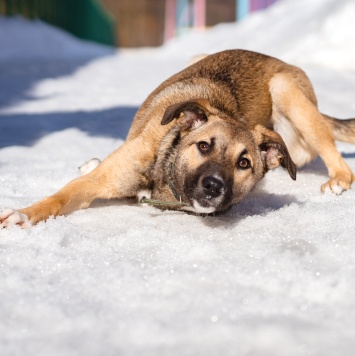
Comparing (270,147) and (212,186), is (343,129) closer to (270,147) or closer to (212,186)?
(270,147)

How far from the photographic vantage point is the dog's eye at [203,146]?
141 inches

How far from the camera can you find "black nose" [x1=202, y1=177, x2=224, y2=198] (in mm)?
3334

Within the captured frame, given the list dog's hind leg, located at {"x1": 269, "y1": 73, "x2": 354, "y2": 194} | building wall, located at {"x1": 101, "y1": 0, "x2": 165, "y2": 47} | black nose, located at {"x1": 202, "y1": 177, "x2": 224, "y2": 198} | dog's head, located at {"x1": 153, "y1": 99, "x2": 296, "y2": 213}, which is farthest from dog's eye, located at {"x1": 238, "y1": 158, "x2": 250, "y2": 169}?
building wall, located at {"x1": 101, "y1": 0, "x2": 165, "y2": 47}

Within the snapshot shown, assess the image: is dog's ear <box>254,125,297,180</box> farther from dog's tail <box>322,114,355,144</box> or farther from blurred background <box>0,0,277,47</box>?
blurred background <box>0,0,277,47</box>

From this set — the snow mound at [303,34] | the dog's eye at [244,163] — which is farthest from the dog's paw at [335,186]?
the snow mound at [303,34]

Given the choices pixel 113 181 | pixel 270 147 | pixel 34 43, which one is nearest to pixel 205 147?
pixel 270 147

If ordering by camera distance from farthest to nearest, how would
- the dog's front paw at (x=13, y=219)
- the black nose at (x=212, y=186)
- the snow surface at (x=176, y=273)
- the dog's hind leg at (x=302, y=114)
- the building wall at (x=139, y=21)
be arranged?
the building wall at (x=139, y=21), the dog's hind leg at (x=302, y=114), the black nose at (x=212, y=186), the dog's front paw at (x=13, y=219), the snow surface at (x=176, y=273)

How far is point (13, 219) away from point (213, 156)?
124 centimetres

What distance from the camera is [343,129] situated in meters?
5.02

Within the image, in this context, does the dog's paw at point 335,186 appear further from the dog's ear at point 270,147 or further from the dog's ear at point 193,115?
the dog's ear at point 193,115

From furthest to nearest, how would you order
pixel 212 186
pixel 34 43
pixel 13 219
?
pixel 34 43 → pixel 212 186 → pixel 13 219

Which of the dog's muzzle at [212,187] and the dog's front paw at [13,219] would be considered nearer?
the dog's front paw at [13,219]

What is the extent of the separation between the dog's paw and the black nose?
126cm

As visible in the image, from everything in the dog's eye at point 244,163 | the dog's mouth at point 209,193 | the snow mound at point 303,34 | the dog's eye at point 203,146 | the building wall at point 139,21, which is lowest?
the building wall at point 139,21
